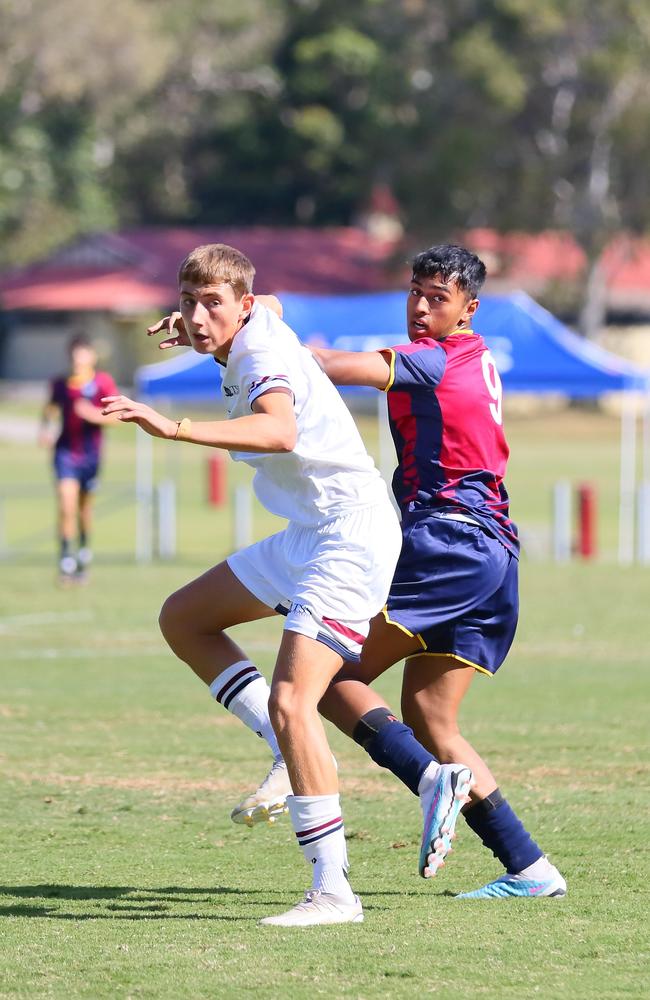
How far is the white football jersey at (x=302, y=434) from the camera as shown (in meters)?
5.05

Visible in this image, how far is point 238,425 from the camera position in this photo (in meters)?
4.82

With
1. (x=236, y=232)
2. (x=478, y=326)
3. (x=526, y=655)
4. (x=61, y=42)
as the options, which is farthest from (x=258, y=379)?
(x=236, y=232)

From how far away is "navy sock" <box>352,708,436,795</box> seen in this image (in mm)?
5262

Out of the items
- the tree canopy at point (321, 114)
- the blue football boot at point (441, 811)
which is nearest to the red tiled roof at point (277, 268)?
the tree canopy at point (321, 114)

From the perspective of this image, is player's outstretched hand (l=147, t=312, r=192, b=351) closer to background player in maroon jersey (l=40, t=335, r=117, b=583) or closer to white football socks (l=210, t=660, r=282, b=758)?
white football socks (l=210, t=660, r=282, b=758)

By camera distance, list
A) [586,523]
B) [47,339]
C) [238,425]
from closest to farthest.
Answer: [238,425] → [586,523] → [47,339]

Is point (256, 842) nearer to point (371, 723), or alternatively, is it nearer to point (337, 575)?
point (371, 723)

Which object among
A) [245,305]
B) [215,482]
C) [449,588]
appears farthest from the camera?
[215,482]

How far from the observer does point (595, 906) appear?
5324mm

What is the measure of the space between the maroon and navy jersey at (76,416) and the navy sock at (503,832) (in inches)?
487

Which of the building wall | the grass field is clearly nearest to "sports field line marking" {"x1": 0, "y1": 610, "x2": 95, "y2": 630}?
the grass field

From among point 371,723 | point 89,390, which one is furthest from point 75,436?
point 371,723

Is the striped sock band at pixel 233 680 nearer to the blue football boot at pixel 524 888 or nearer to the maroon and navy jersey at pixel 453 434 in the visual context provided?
the maroon and navy jersey at pixel 453 434

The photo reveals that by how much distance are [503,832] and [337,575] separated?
1.08 metres
